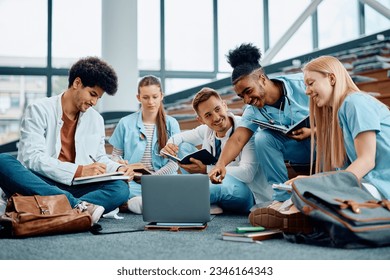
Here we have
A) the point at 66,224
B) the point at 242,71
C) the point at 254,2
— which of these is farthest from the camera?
the point at 254,2

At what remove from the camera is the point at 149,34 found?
5.85 m


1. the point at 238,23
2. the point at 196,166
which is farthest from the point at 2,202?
the point at 238,23

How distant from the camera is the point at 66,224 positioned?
1623 mm

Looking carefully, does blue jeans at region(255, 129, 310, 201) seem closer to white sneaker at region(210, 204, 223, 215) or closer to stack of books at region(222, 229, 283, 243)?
white sneaker at region(210, 204, 223, 215)

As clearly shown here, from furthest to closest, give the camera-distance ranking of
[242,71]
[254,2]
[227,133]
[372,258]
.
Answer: [254,2], [227,133], [242,71], [372,258]

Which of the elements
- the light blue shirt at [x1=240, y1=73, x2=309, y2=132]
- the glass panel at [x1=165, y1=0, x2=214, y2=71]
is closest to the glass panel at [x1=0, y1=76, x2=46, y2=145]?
Result: the glass panel at [x1=165, y1=0, x2=214, y2=71]

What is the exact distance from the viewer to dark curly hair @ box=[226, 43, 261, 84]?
2117 millimetres

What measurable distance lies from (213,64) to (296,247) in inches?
188

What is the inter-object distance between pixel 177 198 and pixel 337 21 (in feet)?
15.1

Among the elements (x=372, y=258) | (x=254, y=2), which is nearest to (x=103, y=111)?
(x=254, y=2)

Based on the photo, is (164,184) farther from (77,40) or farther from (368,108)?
(77,40)

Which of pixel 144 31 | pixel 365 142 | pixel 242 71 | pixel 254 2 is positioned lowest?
pixel 365 142

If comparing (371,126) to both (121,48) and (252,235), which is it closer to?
(252,235)

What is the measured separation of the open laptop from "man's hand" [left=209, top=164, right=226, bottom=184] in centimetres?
30
